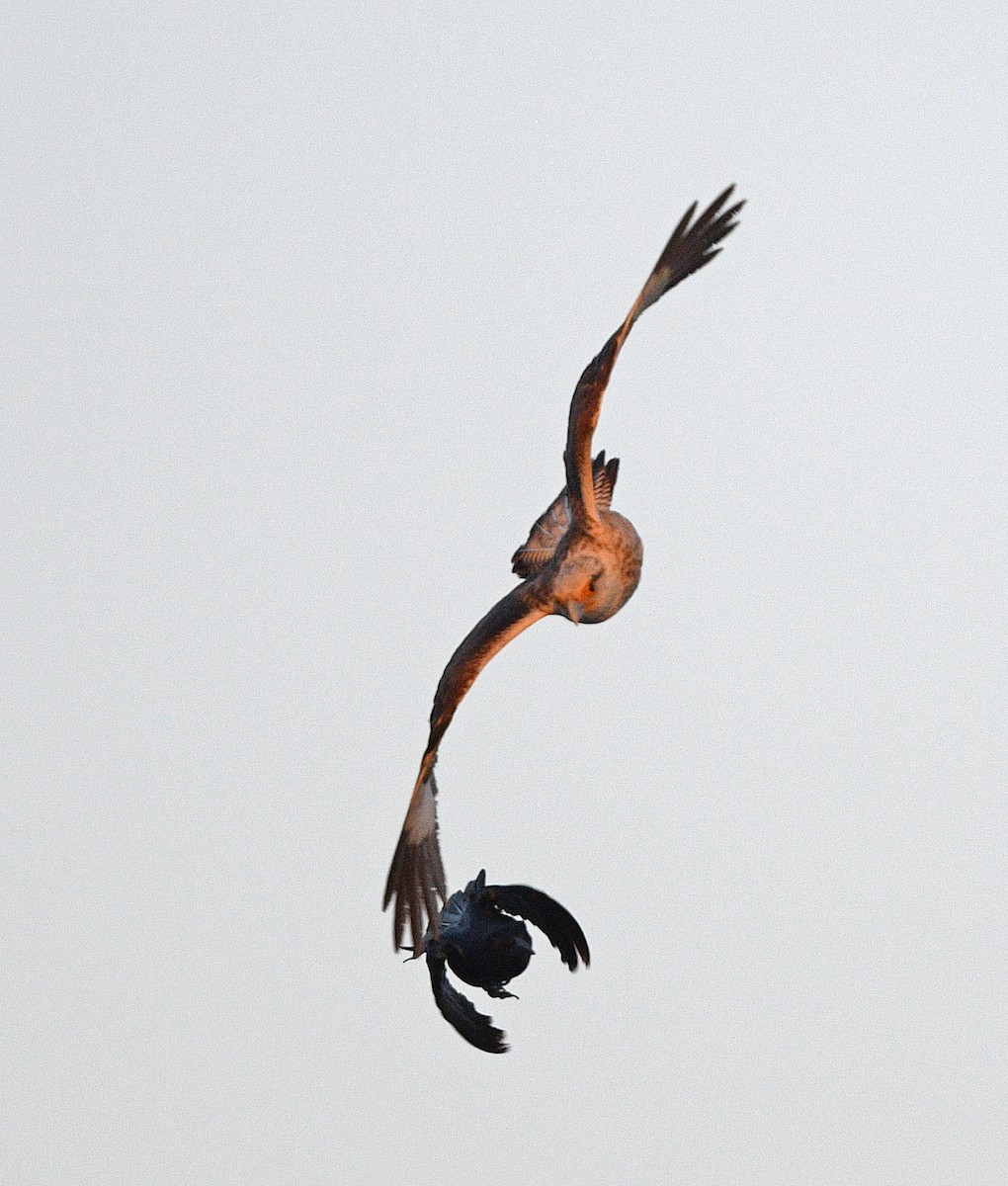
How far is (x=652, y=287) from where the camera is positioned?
656 inches

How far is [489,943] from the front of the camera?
14.3 meters

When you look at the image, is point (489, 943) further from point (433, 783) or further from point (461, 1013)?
point (433, 783)

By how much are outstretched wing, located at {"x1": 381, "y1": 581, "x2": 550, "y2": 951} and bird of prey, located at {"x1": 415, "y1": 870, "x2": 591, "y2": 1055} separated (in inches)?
80.5

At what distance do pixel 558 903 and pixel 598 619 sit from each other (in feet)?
11.1

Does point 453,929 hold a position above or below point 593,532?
below

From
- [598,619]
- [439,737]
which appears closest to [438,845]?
[439,737]

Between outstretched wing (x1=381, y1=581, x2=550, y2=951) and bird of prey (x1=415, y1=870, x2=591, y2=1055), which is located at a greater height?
outstretched wing (x1=381, y1=581, x2=550, y2=951)

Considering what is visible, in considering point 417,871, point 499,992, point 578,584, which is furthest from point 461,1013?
point 417,871

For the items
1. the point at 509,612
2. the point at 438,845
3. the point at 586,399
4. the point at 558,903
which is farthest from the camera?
the point at 438,845

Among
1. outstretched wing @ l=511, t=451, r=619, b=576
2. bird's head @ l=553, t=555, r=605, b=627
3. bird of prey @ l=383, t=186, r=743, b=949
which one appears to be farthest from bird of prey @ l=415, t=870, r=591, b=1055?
outstretched wing @ l=511, t=451, r=619, b=576

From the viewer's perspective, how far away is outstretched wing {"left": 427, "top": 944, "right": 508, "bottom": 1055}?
14422 mm

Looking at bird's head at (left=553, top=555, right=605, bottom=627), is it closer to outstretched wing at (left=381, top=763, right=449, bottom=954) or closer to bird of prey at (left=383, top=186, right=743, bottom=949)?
bird of prey at (left=383, top=186, right=743, bottom=949)

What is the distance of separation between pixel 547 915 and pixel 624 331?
4321 millimetres

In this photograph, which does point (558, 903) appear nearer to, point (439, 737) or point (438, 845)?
point (439, 737)
